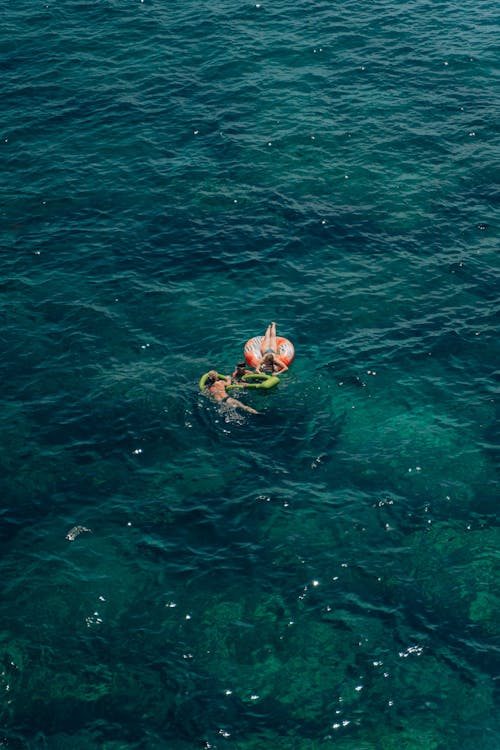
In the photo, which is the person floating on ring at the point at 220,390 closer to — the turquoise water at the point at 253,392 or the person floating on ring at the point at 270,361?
the turquoise water at the point at 253,392

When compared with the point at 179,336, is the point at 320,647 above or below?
below

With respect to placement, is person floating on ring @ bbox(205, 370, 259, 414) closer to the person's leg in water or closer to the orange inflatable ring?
the person's leg in water

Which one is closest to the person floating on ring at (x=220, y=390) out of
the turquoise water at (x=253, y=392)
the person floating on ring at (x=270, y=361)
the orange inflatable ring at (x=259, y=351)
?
the turquoise water at (x=253, y=392)

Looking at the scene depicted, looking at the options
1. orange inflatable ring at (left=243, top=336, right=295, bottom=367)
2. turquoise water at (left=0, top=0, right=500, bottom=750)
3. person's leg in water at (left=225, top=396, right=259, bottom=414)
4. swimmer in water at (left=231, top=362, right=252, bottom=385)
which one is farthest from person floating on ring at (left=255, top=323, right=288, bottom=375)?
person's leg in water at (left=225, top=396, right=259, bottom=414)

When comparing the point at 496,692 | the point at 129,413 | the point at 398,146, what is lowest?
the point at 496,692

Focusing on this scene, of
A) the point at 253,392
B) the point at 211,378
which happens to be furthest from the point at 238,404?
the point at 211,378

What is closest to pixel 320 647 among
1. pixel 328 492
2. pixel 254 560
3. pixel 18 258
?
pixel 254 560

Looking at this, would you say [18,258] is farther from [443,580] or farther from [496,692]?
[496,692]
